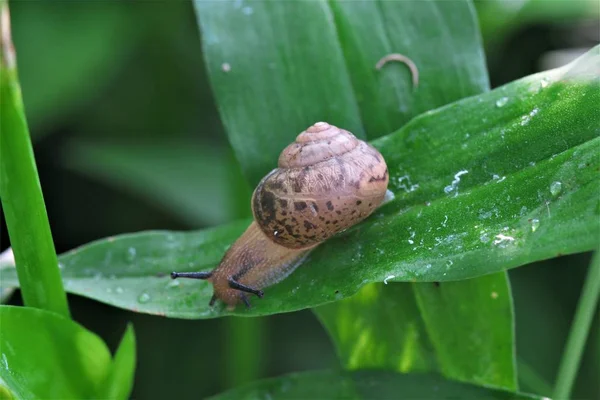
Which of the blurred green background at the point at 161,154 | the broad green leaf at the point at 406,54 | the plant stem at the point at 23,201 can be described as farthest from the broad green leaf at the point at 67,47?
the plant stem at the point at 23,201

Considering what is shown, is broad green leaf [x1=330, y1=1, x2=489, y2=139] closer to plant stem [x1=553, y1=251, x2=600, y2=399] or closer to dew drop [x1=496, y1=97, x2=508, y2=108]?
dew drop [x1=496, y1=97, x2=508, y2=108]

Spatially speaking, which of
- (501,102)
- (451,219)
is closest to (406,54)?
(501,102)

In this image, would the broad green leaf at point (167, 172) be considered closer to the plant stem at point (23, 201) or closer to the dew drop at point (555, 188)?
the plant stem at point (23, 201)

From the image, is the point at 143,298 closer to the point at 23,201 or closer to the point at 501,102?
the point at 23,201

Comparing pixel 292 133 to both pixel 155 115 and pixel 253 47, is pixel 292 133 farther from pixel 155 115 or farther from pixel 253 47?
pixel 155 115

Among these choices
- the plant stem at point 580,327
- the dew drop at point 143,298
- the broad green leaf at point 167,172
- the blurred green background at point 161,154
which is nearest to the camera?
the plant stem at point 580,327

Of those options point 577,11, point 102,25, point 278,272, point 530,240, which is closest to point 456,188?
point 530,240

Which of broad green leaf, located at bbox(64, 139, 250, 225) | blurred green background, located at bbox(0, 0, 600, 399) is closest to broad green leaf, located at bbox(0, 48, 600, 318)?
blurred green background, located at bbox(0, 0, 600, 399)
